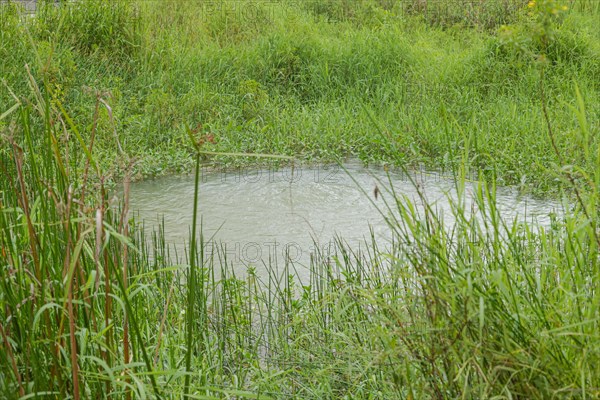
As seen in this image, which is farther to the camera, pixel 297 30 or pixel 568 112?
pixel 297 30

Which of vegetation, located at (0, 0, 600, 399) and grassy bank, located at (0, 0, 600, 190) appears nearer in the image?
vegetation, located at (0, 0, 600, 399)

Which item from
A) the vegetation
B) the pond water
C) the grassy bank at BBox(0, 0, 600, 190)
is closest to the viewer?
the vegetation

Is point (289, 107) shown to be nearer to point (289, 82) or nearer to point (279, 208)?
point (289, 82)

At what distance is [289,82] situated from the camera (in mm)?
6527

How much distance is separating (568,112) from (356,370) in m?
3.86

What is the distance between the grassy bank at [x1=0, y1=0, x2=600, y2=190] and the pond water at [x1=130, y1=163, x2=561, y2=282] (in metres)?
0.21

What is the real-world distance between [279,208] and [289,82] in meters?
2.29

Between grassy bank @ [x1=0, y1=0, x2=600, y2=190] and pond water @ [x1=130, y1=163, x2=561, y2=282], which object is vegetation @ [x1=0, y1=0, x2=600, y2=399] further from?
pond water @ [x1=130, y1=163, x2=561, y2=282]

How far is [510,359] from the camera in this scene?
4.57ft

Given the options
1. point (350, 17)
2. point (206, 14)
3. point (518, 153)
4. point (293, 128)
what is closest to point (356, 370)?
point (518, 153)

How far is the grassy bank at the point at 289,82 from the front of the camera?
5320mm

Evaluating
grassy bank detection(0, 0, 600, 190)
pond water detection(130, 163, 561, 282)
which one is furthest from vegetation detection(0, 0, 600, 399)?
pond water detection(130, 163, 561, 282)

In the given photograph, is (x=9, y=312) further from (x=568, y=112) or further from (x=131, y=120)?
(x=568, y=112)

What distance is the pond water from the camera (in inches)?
153
